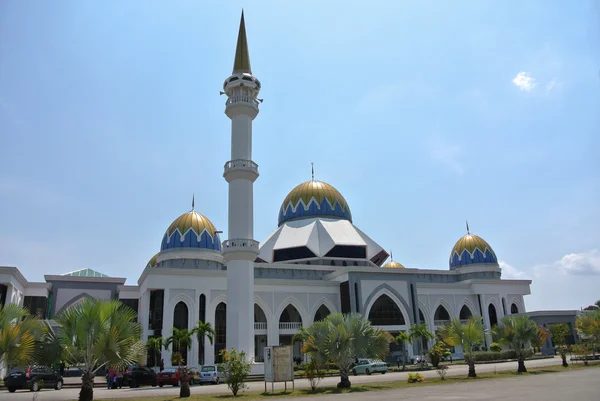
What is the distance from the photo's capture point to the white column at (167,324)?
33.2 metres

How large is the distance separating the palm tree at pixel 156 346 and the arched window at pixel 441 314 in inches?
980

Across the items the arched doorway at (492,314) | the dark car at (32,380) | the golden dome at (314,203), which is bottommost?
the dark car at (32,380)

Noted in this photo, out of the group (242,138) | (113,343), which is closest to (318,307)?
(242,138)

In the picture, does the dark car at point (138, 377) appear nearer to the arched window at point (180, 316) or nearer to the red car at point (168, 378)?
the red car at point (168, 378)

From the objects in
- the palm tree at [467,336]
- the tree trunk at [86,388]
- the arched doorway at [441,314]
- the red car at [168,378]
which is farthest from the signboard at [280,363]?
the arched doorway at [441,314]

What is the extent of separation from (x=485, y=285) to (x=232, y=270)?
28.5m

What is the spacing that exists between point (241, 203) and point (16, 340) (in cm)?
1651

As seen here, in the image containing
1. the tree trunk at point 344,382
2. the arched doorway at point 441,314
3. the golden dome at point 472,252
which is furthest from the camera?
the golden dome at point 472,252

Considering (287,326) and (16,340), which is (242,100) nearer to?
(287,326)

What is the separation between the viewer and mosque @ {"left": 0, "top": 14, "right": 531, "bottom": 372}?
30.4m

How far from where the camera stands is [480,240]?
51812 millimetres

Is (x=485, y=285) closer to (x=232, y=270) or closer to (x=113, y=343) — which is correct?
(x=232, y=270)

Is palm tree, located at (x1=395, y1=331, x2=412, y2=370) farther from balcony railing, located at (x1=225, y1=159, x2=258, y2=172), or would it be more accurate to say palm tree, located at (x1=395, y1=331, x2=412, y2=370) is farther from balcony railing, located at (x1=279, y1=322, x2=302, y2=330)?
balcony railing, located at (x1=225, y1=159, x2=258, y2=172)

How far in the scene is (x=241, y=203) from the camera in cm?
2989
